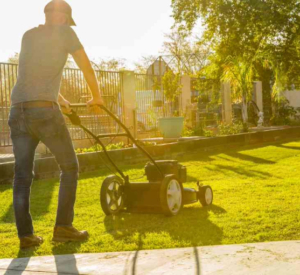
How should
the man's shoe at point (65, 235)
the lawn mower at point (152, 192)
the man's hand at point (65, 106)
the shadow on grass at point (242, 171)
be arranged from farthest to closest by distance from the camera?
1. the shadow on grass at point (242, 171)
2. the lawn mower at point (152, 192)
3. the man's hand at point (65, 106)
4. the man's shoe at point (65, 235)

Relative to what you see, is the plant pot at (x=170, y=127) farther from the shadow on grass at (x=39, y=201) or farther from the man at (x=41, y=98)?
the man at (x=41, y=98)

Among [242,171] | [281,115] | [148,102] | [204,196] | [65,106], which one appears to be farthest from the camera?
[281,115]

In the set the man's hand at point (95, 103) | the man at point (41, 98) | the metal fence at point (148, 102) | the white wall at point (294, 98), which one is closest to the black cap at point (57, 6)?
the man at point (41, 98)

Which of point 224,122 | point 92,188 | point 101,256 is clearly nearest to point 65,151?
point 101,256

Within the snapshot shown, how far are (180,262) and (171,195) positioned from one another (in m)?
2.17

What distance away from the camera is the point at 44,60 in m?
4.87

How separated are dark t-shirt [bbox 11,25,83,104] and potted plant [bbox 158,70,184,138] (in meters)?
12.0

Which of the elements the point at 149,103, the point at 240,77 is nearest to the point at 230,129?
the point at 240,77

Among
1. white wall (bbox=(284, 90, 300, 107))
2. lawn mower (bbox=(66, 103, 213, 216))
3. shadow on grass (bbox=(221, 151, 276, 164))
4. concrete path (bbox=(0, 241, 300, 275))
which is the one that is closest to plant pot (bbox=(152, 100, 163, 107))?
shadow on grass (bbox=(221, 151, 276, 164))

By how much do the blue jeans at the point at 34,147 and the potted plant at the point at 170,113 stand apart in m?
11.9

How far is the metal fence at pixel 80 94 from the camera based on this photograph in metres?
→ 12.5

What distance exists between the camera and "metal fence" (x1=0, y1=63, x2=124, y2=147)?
12523 mm

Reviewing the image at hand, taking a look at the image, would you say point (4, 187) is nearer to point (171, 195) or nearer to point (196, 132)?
point (171, 195)

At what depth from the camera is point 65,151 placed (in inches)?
195
